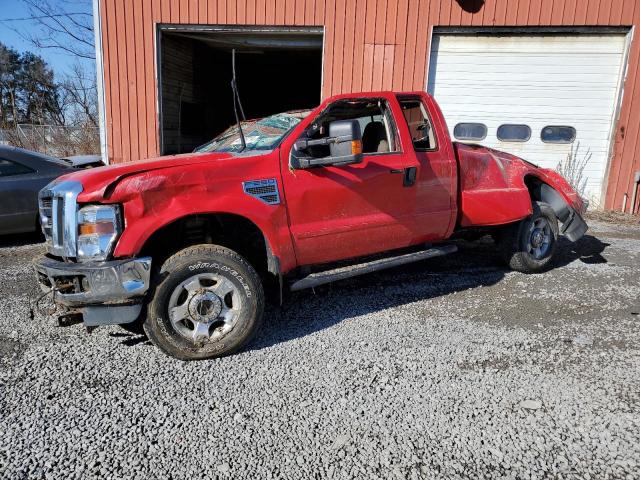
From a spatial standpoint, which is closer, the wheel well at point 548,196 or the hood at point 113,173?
the hood at point 113,173

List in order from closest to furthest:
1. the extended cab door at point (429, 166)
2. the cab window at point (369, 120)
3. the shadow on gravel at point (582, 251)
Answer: the cab window at point (369, 120)
the extended cab door at point (429, 166)
the shadow on gravel at point (582, 251)

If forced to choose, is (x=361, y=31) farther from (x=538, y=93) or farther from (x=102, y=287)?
(x=102, y=287)

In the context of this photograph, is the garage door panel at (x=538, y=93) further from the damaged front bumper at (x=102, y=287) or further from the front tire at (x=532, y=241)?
the damaged front bumper at (x=102, y=287)

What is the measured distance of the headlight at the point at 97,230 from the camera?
3.04 m

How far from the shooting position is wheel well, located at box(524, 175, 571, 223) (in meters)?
5.54

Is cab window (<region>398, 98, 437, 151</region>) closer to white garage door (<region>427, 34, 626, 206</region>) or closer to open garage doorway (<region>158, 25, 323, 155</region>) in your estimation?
white garage door (<region>427, 34, 626, 206</region>)

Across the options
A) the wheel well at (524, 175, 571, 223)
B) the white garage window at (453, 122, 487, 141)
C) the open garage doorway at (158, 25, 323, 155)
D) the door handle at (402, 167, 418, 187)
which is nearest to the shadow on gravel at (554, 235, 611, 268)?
the wheel well at (524, 175, 571, 223)

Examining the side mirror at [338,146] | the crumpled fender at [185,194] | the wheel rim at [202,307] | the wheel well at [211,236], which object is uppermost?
the side mirror at [338,146]

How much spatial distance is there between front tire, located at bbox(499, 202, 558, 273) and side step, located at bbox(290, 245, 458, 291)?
1.01 metres

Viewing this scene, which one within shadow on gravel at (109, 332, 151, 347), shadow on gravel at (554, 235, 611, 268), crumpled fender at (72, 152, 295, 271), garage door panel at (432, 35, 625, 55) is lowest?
shadow on gravel at (109, 332, 151, 347)

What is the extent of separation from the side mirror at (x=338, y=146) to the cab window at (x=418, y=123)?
120 centimetres

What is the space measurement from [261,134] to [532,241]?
3.43m

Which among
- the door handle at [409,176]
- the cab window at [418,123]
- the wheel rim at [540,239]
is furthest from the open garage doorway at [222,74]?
the door handle at [409,176]

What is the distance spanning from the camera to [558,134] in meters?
9.87
